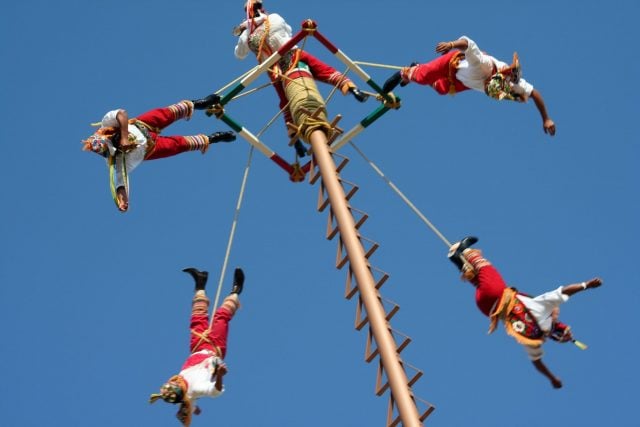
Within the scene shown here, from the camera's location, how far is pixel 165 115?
13.8m

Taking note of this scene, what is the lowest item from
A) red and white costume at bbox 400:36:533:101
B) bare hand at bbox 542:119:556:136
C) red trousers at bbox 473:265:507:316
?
red trousers at bbox 473:265:507:316

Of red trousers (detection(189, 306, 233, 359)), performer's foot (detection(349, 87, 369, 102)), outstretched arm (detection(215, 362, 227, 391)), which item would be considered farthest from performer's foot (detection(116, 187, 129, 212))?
performer's foot (detection(349, 87, 369, 102))

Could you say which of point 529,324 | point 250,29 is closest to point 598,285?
point 529,324

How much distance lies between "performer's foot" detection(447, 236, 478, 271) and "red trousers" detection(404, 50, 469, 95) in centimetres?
222

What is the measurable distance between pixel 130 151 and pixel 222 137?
5.20 ft

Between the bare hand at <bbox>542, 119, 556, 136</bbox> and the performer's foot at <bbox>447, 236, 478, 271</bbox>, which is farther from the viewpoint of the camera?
the bare hand at <bbox>542, 119, 556, 136</bbox>

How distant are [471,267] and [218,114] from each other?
3670 millimetres

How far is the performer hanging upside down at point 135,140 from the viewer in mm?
13047

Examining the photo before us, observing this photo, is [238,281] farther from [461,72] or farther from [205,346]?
[461,72]

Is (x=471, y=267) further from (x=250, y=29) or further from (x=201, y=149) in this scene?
(x=250, y=29)

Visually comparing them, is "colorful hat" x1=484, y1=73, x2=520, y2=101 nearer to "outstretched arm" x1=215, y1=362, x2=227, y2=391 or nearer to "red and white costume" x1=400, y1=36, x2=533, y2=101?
"red and white costume" x1=400, y1=36, x2=533, y2=101

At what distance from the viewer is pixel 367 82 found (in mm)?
14539

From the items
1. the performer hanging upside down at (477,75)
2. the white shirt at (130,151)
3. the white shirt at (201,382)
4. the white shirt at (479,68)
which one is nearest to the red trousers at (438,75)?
the performer hanging upside down at (477,75)

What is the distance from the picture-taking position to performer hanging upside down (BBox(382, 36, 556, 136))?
1333 cm
